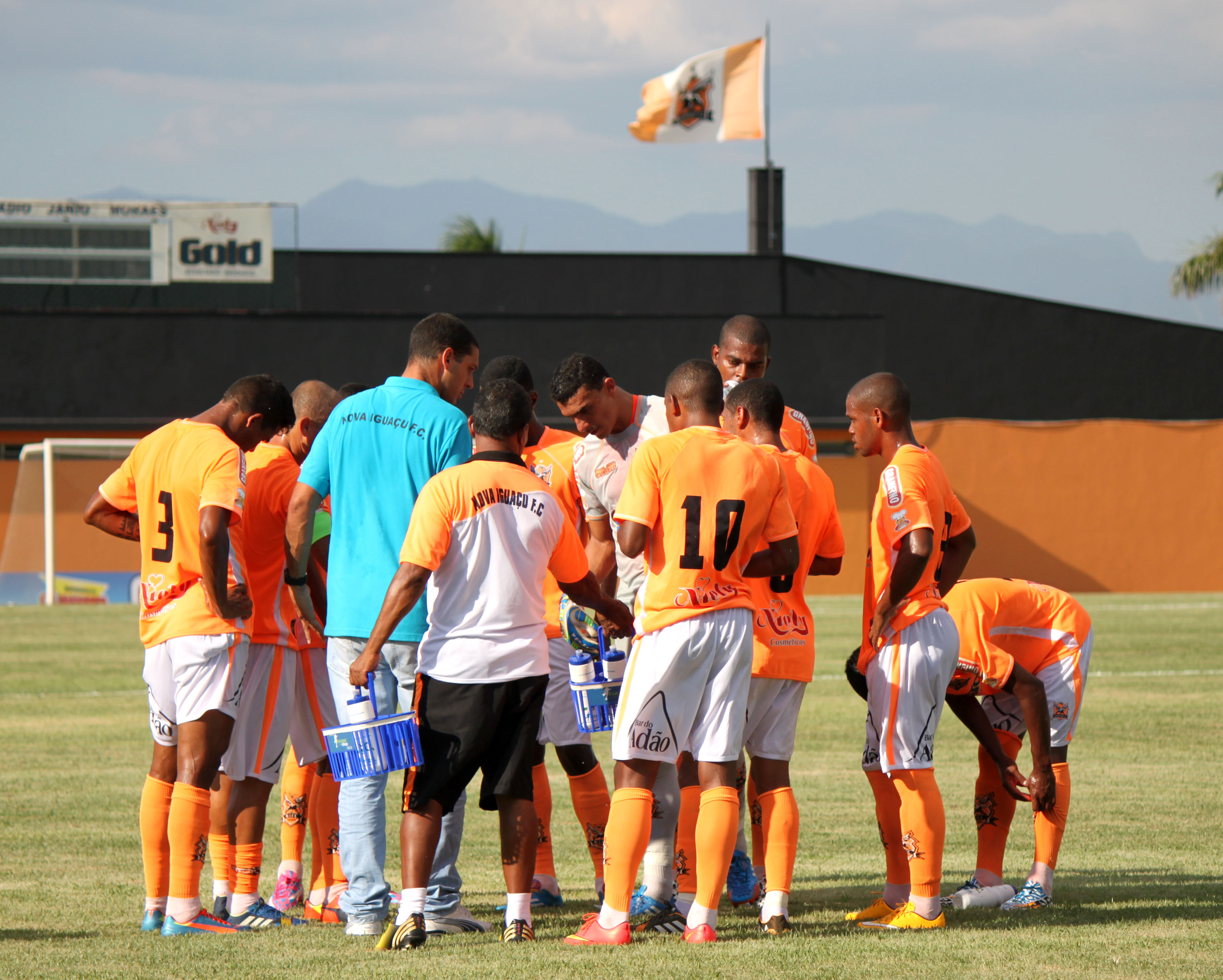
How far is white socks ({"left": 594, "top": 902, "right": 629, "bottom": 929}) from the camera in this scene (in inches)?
224

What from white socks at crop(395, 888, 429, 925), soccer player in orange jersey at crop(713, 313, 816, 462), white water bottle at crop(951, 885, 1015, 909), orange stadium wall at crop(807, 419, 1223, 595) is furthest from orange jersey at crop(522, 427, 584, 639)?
orange stadium wall at crop(807, 419, 1223, 595)

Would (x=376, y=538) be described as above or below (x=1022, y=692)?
above

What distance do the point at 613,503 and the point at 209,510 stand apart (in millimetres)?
1796

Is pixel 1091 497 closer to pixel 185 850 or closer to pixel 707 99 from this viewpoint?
pixel 707 99

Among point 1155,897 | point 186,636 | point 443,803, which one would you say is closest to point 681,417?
point 443,803

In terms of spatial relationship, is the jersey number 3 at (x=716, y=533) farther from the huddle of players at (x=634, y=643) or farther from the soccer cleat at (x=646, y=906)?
the soccer cleat at (x=646, y=906)

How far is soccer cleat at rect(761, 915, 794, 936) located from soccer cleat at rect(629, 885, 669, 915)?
518 mm

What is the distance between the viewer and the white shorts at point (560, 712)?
22.1 ft

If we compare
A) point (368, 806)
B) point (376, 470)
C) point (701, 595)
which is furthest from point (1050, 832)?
point (376, 470)

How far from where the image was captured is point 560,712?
6.76 m

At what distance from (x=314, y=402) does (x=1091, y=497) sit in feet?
91.0

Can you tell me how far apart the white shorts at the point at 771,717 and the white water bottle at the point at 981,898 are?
1143 millimetres

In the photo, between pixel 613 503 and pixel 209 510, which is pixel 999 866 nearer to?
pixel 613 503

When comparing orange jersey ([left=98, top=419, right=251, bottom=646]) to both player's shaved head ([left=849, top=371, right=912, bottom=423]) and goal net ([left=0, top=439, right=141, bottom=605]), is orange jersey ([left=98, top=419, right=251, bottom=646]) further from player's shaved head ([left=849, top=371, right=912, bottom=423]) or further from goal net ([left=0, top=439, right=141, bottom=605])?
goal net ([left=0, top=439, right=141, bottom=605])
